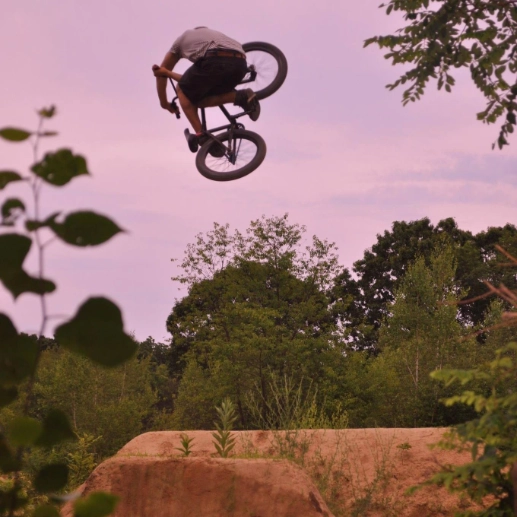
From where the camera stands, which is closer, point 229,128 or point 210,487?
point 210,487

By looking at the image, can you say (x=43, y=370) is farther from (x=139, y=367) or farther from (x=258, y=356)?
(x=258, y=356)

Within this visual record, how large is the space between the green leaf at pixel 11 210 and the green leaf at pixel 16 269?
0.04 ft

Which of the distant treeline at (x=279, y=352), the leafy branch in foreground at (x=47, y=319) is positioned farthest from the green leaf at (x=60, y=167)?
the distant treeline at (x=279, y=352)

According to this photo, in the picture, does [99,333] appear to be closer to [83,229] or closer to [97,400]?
[83,229]

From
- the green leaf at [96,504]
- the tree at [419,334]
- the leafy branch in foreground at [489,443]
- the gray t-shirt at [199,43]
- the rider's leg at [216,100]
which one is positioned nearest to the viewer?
the green leaf at [96,504]

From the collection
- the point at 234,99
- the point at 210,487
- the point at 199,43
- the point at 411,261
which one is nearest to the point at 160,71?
the point at 199,43

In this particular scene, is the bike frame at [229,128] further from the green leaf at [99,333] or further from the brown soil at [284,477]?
the green leaf at [99,333]

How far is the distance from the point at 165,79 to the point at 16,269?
7.43 metres

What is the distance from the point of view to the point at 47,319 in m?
0.63

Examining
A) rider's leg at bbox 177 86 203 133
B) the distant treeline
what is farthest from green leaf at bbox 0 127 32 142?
the distant treeline

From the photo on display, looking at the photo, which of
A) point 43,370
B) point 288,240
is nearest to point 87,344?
point 288,240

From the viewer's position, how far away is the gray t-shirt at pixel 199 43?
23.5ft

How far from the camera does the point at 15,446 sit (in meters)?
0.64

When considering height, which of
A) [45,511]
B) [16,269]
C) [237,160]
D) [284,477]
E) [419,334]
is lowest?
[284,477]
